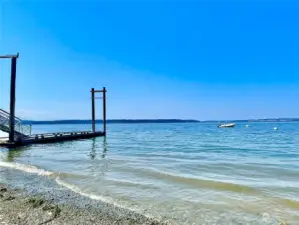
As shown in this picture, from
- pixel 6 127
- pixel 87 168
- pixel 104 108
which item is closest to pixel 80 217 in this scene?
pixel 87 168

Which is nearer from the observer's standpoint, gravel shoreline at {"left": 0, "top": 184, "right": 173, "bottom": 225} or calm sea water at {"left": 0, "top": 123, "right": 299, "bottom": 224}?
gravel shoreline at {"left": 0, "top": 184, "right": 173, "bottom": 225}

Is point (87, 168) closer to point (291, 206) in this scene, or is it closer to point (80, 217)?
point (80, 217)

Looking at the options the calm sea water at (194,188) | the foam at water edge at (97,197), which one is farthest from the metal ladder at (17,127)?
the foam at water edge at (97,197)

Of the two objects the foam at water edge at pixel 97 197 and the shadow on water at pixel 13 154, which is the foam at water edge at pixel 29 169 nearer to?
the foam at water edge at pixel 97 197

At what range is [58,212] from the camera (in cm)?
660

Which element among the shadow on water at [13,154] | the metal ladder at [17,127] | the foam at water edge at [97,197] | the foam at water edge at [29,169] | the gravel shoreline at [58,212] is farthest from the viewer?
the metal ladder at [17,127]

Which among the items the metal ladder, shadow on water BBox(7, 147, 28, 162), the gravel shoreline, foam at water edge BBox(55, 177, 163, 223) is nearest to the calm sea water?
foam at water edge BBox(55, 177, 163, 223)

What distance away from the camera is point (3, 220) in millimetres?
5930

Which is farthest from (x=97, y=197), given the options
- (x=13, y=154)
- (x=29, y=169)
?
(x=13, y=154)

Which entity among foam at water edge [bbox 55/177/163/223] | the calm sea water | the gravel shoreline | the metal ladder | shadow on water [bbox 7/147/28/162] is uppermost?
the metal ladder

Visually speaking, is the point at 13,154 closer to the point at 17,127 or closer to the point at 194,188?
the point at 17,127

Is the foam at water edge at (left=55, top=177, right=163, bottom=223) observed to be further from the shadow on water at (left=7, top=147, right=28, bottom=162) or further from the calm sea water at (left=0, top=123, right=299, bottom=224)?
the shadow on water at (left=7, top=147, right=28, bottom=162)

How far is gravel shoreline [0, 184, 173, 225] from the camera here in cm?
610

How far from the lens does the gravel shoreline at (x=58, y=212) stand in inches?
240
